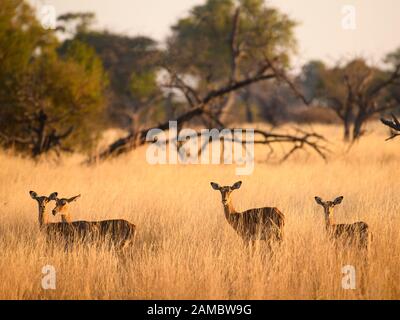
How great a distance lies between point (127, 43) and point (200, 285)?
94.8 feet

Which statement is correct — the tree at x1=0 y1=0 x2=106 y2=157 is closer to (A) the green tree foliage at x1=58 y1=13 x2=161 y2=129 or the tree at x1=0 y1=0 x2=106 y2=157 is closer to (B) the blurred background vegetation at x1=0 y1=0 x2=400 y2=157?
(B) the blurred background vegetation at x1=0 y1=0 x2=400 y2=157

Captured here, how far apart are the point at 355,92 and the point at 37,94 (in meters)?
13.0

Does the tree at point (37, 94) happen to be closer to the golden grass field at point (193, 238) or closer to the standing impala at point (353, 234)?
the golden grass field at point (193, 238)

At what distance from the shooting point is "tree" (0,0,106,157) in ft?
52.1

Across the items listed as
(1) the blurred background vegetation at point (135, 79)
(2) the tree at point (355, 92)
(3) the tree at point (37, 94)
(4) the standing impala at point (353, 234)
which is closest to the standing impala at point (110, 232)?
(4) the standing impala at point (353, 234)

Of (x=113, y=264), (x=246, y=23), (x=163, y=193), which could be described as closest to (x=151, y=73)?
(x=246, y=23)

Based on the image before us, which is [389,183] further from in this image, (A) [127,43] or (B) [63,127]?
(A) [127,43]

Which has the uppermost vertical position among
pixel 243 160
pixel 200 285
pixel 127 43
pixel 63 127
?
pixel 127 43

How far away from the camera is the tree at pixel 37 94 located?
52.1ft

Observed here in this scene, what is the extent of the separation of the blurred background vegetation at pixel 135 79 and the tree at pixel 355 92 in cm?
7

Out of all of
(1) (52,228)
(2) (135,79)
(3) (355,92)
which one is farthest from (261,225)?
(2) (135,79)

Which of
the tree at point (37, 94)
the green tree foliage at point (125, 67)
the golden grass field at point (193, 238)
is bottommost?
the golden grass field at point (193, 238)

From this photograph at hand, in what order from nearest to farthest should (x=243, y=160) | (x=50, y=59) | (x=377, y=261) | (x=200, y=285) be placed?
1. (x=200, y=285)
2. (x=377, y=261)
3. (x=243, y=160)
4. (x=50, y=59)

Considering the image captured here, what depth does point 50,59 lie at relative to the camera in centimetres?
1716
